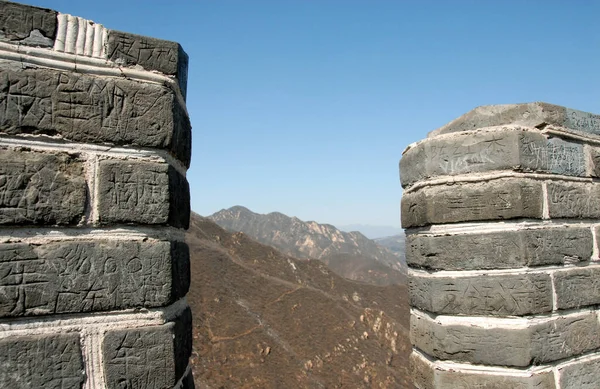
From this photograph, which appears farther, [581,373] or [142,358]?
[581,373]

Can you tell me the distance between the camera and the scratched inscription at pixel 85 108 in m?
1.17

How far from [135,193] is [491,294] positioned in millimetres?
1560

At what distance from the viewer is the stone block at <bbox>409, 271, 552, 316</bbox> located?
190 cm

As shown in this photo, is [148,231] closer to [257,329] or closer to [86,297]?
[86,297]

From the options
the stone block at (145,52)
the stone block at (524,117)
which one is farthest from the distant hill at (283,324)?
the stone block at (145,52)

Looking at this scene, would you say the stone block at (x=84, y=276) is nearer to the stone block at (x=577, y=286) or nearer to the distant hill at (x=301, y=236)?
the stone block at (x=577, y=286)

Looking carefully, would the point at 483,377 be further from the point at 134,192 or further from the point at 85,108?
the point at 85,108

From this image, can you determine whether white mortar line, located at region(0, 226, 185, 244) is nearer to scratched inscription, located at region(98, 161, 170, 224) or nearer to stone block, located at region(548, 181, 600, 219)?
scratched inscription, located at region(98, 161, 170, 224)

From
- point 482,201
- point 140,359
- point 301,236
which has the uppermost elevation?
point 482,201

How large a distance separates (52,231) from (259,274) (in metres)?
13.9

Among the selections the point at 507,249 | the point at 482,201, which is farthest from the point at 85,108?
the point at 507,249

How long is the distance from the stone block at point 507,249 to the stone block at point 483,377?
45 cm

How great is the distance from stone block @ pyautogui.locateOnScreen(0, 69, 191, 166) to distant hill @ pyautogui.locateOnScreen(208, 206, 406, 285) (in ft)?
117

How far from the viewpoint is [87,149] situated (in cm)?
123
